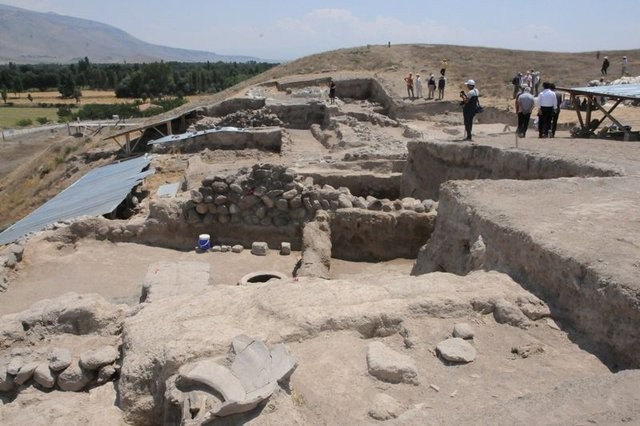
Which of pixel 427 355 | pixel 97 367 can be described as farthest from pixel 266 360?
pixel 97 367

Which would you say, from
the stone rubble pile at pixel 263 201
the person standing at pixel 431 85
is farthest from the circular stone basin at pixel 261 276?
the person standing at pixel 431 85

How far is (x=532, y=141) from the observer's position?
10172 mm

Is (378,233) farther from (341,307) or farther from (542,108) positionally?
(341,307)

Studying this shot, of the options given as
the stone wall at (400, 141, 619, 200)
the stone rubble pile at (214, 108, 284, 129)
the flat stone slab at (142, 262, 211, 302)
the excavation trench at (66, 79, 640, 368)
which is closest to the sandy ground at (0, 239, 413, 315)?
the excavation trench at (66, 79, 640, 368)

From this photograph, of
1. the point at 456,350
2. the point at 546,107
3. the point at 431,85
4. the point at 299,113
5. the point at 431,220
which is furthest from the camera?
the point at 431,85

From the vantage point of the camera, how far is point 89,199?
1131 cm

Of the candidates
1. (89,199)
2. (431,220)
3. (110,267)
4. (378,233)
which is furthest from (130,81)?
(431,220)

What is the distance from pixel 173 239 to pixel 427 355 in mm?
6576

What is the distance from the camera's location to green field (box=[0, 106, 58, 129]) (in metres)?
43.3

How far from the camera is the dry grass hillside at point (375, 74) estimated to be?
1892cm

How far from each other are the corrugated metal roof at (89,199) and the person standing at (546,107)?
8.58 meters

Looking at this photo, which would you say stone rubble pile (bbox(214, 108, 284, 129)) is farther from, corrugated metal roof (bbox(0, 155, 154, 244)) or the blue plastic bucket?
the blue plastic bucket

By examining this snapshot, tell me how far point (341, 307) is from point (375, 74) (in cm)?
2502

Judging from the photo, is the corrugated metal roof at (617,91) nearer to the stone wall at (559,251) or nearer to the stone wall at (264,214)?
the stone wall at (264,214)
